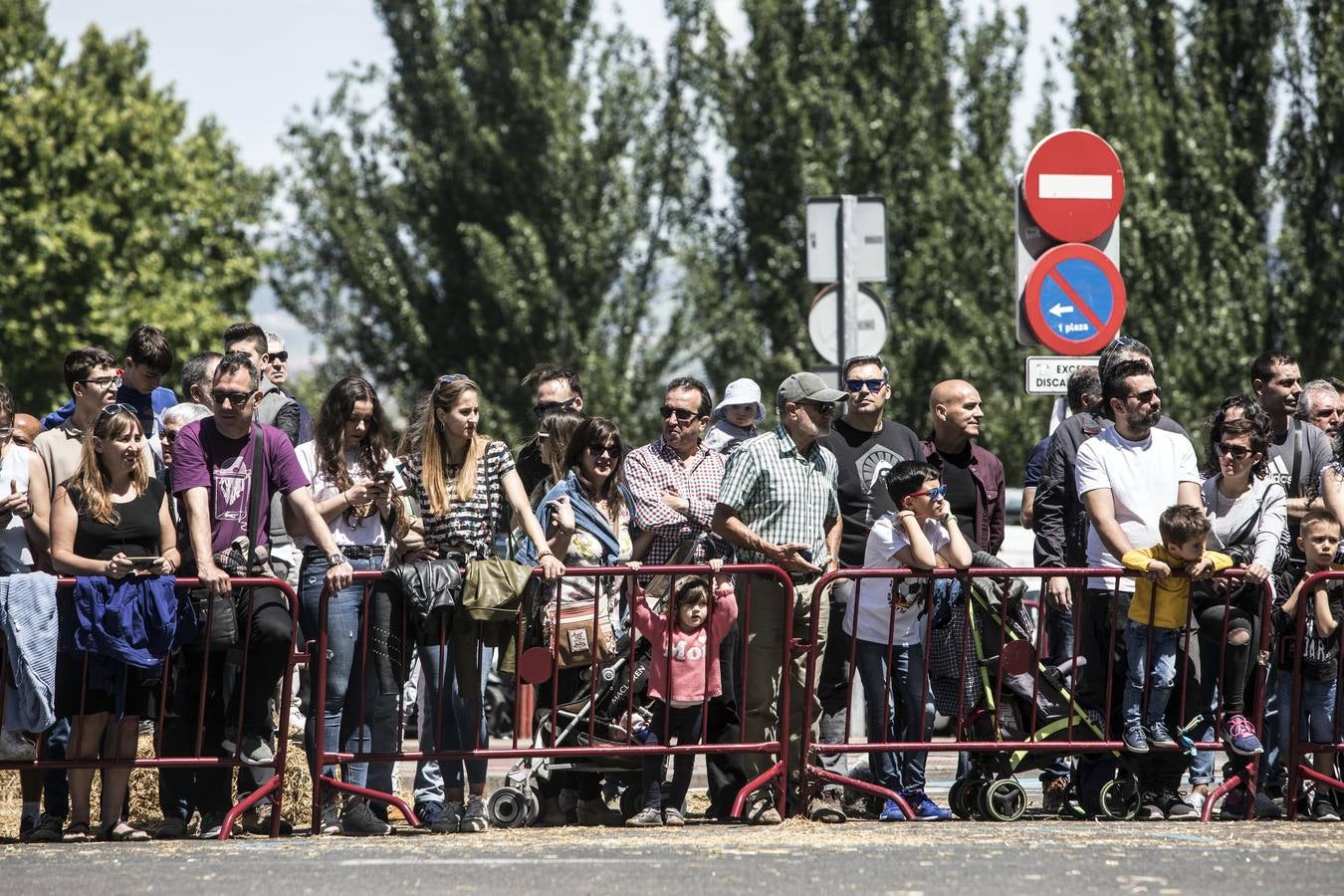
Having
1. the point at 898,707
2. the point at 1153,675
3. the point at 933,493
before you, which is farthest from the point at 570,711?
the point at 1153,675

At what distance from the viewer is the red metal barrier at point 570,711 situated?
8367 millimetres

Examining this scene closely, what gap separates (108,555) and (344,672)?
3.68 feet

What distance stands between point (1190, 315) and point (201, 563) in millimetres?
23852

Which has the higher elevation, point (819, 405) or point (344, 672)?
point (819, 405)

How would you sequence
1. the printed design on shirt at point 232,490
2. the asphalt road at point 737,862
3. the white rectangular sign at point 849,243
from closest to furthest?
the asphalt road at point 737,862 → the printed design on shirt at point 232,490 → the white rectangular sign at point 849,243

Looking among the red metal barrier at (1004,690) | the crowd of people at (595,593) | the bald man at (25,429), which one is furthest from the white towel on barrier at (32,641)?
the red metal barrier at (1004,690)

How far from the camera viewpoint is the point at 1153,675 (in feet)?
28.4

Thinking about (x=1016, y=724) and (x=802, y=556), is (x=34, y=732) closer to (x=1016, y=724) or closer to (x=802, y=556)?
(x=802, y=556)

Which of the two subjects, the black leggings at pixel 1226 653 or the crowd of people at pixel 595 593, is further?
the black leggings at pixel 1226 653

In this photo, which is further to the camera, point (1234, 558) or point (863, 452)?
point (863, 452)

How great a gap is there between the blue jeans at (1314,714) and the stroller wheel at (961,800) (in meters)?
1.46

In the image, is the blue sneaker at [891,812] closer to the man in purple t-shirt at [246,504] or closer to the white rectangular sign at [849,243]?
the man in purple t-shirt at [246,504]


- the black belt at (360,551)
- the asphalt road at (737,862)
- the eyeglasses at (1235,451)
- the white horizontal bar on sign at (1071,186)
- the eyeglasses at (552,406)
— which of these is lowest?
the asphalt road at (737,862)

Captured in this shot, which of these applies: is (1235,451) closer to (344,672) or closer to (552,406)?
(552,406)
